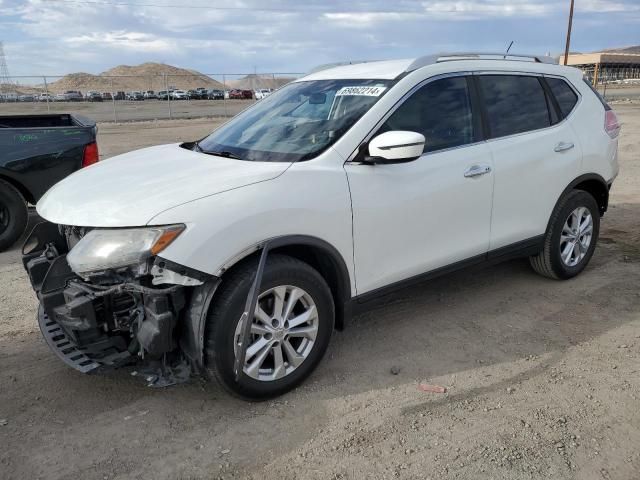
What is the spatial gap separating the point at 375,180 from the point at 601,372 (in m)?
1.88

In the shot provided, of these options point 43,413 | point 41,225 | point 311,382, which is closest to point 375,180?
point 311,382

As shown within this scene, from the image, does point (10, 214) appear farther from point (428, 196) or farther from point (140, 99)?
point (140, 99)

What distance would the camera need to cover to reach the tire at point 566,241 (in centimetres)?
466

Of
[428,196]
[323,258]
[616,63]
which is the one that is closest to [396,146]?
[428,196]

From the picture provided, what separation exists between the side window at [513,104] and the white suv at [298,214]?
0.04 ft

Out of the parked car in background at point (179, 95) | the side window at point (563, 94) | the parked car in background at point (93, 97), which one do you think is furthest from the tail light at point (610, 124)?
the parked car in background at point (179, 95)

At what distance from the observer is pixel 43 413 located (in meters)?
3.13

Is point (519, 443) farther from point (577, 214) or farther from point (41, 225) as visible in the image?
point (41, 225)

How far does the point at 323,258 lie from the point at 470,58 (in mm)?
2009

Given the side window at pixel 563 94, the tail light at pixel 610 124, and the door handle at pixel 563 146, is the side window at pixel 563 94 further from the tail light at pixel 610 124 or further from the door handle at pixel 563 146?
the tail light at pixel 610 124

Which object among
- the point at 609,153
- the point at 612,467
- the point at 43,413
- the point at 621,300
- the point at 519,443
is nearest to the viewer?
the point at 612,467

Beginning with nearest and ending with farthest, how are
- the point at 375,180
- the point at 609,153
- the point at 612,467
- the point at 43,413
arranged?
the point at 612,467, the point at 43,413, the point at 375,180, the point at 609,153

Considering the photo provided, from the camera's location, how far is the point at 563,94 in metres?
4.68

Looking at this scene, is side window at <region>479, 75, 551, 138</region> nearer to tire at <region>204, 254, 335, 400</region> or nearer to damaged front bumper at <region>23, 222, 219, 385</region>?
tire at <region>204, 254, 335, 400</region>
